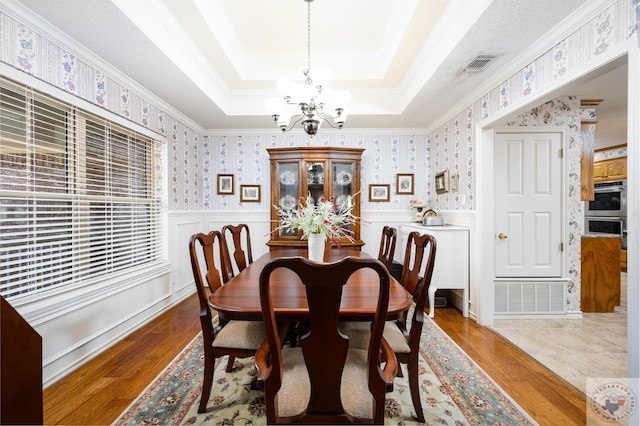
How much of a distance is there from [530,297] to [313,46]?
356 centimetres

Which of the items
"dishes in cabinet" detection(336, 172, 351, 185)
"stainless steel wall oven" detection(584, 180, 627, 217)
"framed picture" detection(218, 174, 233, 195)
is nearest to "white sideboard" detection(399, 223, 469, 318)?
"dishes in cabinet" detection(336, 172, 351, 185)

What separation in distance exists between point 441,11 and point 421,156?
2.28 meters

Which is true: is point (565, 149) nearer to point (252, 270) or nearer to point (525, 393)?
point (525, 393)

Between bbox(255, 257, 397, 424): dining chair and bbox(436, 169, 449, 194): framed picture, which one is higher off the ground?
bbox(436, 169, 449, 194): framed picture

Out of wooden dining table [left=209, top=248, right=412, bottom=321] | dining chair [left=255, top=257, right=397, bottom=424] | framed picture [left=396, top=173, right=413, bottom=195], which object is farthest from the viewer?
framed picture [left=396, top=173, right=413, bottom=195]

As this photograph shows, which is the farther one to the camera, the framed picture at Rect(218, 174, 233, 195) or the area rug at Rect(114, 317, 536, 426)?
the framed picture at Rect(218, 174, 233, 195)

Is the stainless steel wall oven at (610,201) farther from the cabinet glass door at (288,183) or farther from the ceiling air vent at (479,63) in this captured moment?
the cabinet glass door at (288,183)

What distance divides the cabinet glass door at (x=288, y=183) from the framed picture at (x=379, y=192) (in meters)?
1.16

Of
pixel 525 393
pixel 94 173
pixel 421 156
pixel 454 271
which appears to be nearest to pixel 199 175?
pixel 94 173

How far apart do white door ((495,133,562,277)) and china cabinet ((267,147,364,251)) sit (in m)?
1.66

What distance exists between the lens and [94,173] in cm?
230

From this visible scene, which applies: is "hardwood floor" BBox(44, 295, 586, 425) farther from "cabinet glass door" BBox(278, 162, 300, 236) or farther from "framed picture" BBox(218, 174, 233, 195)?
"framed picture" BBox(218, 174, 233, 195)

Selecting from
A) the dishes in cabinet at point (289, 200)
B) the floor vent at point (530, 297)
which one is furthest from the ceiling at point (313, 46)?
the floor vent at point (530, 297)

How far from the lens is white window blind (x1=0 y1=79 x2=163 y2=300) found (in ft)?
5.46
